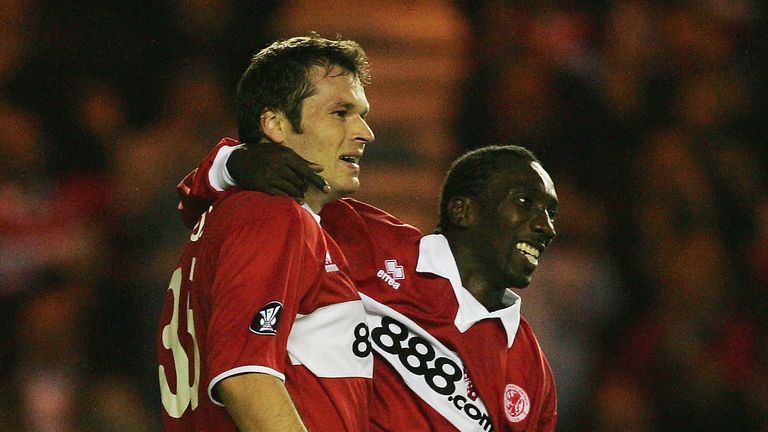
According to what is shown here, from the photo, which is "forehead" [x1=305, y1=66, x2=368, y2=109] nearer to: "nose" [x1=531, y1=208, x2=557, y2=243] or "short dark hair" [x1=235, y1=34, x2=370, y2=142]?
"short dark hair" [x1=235, y1=34, x2=370, y2=142]

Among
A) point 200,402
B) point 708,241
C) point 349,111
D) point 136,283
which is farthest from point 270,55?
point 708,241

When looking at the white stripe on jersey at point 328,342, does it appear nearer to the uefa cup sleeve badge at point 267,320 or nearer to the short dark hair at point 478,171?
the uefa cup sleeve badge at point 267,320

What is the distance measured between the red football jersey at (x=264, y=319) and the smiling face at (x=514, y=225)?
554 mm

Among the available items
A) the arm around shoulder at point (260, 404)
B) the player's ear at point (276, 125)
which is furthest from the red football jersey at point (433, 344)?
the arm around shoulder at point (260, 404)

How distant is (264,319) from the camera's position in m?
2.36

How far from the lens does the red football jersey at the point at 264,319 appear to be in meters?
2.36

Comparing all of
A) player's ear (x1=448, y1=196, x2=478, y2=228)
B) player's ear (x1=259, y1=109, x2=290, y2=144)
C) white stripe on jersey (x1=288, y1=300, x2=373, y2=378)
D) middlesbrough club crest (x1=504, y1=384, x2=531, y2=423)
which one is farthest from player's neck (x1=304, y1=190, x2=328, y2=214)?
middlesbrough club crest (x1=504, y1=384, x2=531, y2=423)

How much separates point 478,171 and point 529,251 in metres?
0.24

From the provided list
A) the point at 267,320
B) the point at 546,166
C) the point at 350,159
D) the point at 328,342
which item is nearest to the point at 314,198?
the point at 350,159

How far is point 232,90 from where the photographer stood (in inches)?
211

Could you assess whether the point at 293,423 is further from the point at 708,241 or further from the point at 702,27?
the point at 702,27

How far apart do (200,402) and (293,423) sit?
13.3 inches

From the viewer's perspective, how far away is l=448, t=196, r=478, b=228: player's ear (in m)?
3.18

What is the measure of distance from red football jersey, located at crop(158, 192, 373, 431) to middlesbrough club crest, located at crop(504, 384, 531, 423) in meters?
0.45
